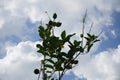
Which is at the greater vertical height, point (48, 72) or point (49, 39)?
point (49, 39)

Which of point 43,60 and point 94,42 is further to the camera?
point 94,42

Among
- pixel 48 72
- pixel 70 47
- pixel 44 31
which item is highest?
pixel 44 31

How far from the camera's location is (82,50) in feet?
15.5

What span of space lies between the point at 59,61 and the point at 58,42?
0.39 metres

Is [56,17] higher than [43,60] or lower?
higher

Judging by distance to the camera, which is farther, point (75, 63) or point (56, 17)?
point (56, 17)

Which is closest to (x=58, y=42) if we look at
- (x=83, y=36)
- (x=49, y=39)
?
(x=49, y=39)

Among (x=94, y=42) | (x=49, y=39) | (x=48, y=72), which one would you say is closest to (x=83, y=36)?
(x=94, y=42)

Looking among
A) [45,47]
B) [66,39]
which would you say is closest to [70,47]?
[66,39]

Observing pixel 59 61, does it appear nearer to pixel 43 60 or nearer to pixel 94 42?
pixel 43 60

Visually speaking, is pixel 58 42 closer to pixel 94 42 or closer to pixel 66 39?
pixel 66 39

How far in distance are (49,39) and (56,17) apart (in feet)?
1.94

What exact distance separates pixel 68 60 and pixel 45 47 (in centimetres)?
53

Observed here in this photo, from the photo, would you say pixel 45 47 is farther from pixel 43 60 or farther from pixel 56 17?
pixel 56 17
